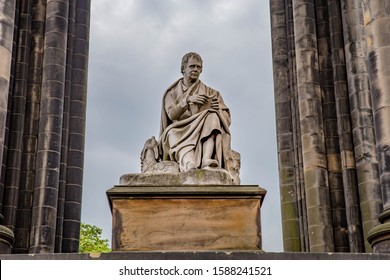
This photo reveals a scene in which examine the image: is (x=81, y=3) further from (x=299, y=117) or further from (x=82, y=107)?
(x=299, y=117)

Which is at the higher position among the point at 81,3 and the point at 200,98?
the point at 81,3

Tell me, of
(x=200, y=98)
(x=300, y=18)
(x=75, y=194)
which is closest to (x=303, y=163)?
(x=300, y=18)

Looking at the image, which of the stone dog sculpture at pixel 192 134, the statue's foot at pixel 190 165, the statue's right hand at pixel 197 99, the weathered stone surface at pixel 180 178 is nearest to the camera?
the weathered stone surface at pixel 180 178

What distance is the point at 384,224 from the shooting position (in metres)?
9.12

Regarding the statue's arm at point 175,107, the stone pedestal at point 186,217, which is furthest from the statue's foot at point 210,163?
the statue's arm at point 175,107

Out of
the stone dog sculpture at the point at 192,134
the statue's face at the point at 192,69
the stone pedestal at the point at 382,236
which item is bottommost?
the stone pedestal at the point at 382,236

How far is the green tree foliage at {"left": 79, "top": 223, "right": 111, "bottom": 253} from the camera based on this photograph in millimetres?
28719

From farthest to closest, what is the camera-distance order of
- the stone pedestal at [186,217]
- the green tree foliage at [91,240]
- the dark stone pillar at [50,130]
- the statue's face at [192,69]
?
1. the green tree foliage at [91,240]
2. the dark stone pillar at [50,130]
3. the statue's face at [192,69]
4. the stone pedestal at [186,217]

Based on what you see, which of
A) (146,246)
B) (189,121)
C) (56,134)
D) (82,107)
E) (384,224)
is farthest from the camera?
(82,107)

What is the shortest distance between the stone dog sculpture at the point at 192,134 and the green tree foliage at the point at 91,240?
19.2 meters

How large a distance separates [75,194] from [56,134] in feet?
4.30

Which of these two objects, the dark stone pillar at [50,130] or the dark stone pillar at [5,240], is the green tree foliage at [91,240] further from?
the dark stone pillar at [5,240]

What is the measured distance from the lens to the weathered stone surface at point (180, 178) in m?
9.00

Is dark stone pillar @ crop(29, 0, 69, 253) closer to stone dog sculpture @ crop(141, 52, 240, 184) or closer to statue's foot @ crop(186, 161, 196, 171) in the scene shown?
stone dog sculpture @ crop(141, 52, 240, 184)
